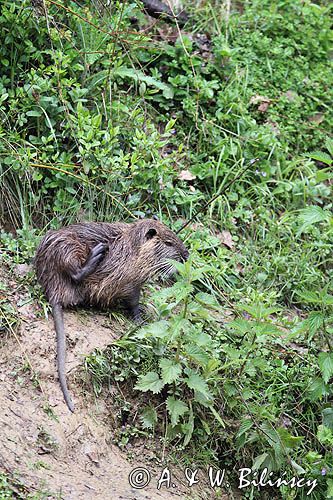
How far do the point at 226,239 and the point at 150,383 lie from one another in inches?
74.5

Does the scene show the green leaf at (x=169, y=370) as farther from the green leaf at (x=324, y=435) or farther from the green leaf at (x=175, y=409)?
the green leaf at (x=324, y=435)

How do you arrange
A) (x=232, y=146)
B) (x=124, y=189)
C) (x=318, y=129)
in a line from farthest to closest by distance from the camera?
1. (x=318, y=129)
2. (x=232, y=146)
3. (x=124, y=189)

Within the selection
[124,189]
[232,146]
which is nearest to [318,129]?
[232,146]

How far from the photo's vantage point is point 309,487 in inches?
188

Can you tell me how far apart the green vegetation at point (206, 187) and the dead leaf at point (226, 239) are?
0.02 m

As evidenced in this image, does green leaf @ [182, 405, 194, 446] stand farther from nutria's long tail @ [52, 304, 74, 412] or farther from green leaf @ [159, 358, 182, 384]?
nutria's long tail @ [52, 304, 74, 412]

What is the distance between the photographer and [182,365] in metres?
4.75

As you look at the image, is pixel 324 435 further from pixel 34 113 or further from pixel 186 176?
pixel 34 113

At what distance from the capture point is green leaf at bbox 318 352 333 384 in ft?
15.5

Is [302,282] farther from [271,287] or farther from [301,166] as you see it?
[301,166]

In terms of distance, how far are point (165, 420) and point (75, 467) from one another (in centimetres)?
71

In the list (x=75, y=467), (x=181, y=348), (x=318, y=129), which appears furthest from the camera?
(x=318, y=129)

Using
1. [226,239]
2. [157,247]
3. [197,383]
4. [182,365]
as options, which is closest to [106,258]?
[157,247]

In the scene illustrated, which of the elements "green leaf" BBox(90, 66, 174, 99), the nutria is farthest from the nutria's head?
"green leaf" BBox(90, 66, 174, 99)
